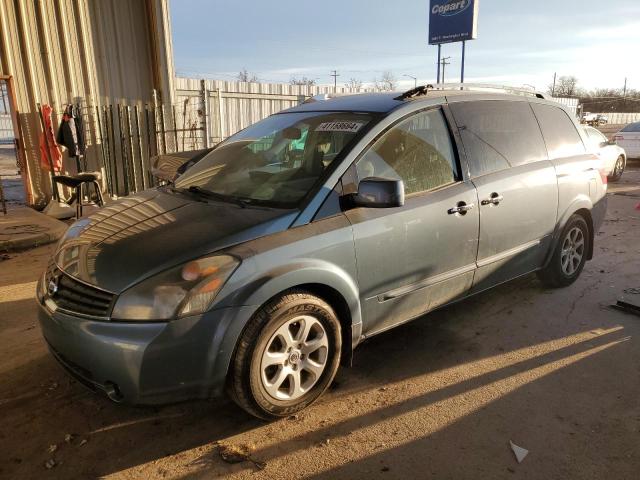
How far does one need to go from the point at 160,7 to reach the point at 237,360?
32.8ft

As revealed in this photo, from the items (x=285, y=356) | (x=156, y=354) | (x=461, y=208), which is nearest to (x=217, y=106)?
(x=461, y=208)

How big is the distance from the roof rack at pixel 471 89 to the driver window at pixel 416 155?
0.19m

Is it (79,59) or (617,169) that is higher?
(79,59)

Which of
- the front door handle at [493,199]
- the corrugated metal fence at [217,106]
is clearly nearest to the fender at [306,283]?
the front door handle at [493,199]

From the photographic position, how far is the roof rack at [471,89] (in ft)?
11.8

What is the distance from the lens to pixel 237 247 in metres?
2.61

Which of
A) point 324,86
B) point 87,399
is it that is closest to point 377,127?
point 87,399

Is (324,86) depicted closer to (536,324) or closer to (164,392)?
(536,324)

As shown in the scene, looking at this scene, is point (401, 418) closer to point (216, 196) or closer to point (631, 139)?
point (216, 196)

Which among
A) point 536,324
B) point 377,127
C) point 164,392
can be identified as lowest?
point 536,324

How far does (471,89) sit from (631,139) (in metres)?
14.0

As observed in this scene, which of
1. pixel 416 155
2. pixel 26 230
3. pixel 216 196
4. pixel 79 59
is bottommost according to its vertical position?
pixel 26 230

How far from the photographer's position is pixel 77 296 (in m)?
2.61

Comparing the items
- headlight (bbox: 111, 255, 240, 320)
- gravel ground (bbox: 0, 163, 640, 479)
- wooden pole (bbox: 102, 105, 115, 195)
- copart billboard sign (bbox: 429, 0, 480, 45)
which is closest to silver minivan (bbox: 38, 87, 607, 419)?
headlight (bbox: 111, 255, 240, 320)
